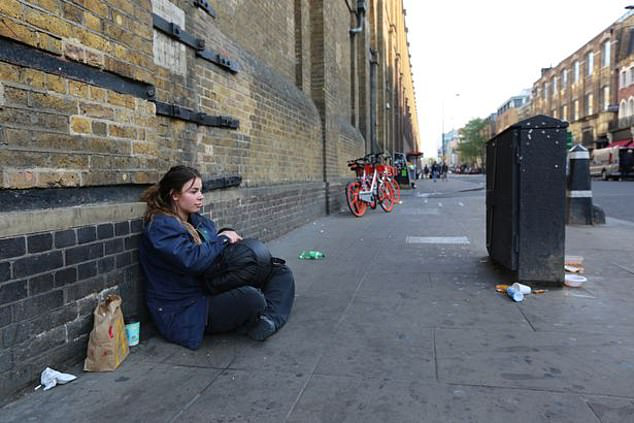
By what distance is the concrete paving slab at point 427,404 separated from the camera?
2.11m

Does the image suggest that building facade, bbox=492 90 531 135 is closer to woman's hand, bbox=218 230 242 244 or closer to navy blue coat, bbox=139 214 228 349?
woman's hand, bbox=218 230 242 244

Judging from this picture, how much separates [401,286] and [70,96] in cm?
318

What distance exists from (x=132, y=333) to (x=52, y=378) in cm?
59

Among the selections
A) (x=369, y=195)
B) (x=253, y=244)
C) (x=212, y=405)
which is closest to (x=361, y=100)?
(x=369, y=195)

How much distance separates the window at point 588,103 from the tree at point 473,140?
49.0 m

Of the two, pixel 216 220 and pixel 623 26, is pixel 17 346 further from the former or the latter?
pixel 623 26

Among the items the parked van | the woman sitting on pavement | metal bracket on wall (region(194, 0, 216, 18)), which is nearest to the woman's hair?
the woman sitting on pavement

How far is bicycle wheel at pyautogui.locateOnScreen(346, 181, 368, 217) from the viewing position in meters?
10.9

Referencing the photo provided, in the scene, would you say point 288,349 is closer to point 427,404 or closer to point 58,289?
point 427,404

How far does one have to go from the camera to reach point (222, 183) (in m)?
5.43

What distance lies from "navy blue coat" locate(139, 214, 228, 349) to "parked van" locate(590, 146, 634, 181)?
39.6 meters

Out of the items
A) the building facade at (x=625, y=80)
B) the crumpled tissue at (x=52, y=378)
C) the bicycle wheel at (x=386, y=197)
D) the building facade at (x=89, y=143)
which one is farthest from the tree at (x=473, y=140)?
the crumpled tissue at (x=52, y=378)

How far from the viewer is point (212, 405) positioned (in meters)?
2.28

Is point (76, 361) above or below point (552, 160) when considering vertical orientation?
below
